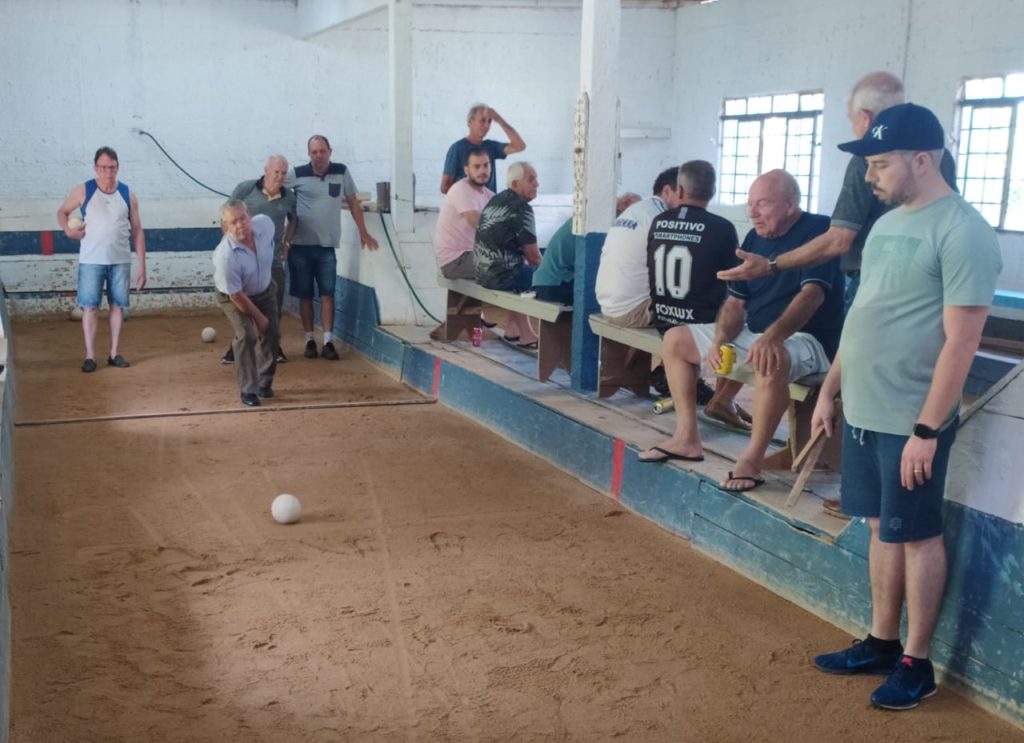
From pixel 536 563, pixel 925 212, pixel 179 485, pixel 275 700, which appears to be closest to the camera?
pixel 925 212

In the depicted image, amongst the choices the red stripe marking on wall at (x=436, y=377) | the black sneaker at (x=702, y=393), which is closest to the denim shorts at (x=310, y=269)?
the red stripe marking on wall at (x=436, y=377)

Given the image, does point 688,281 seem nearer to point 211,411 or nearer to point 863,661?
point 863,661

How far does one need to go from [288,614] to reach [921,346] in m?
2.34

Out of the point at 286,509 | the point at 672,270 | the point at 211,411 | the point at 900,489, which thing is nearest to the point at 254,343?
the point at 211,411

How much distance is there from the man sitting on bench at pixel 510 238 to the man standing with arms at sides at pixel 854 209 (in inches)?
103

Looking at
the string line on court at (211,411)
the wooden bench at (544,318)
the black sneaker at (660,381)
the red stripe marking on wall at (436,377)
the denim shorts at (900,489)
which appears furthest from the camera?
the red stripe marking on wall at (436,377)

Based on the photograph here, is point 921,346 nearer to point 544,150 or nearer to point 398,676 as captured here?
point 398,676

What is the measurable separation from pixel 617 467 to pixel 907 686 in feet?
7.08

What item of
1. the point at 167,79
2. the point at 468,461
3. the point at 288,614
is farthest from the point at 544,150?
the point at 288,614

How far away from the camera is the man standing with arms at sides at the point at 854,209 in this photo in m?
3.98

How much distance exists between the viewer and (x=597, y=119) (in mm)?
5898

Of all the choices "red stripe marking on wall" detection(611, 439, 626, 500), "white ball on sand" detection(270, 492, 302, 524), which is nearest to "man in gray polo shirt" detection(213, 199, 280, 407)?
"white ball on sand" detection(270, 492, 302, 524)

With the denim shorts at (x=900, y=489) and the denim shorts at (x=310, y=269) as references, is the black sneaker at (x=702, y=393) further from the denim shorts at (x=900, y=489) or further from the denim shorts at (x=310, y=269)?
the denim shorts at (x=310, y=269)

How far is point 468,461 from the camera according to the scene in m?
5.94
